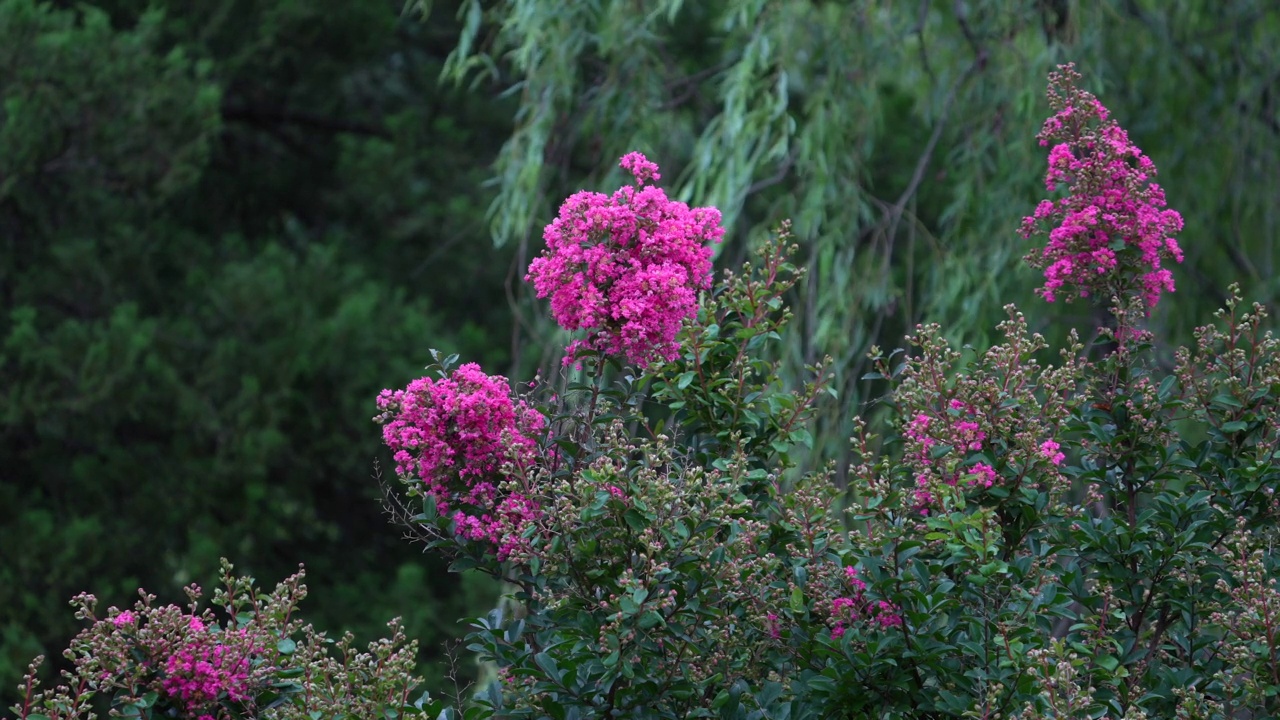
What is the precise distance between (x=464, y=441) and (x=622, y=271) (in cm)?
35

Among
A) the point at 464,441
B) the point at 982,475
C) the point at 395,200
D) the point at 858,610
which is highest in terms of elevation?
the point at 395,200

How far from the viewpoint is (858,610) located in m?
2.24

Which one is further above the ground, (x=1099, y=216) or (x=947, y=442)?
(x=1099, y=216)

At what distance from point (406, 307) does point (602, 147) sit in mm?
3281

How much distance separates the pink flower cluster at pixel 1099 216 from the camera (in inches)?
99.1

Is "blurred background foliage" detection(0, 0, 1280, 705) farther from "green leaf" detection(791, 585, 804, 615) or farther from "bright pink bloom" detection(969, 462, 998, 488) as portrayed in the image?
"green leaf" detection(791, 585, 804, 615)

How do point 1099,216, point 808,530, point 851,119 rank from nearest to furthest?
point 808,530 < point 1099,216 < point 851,119

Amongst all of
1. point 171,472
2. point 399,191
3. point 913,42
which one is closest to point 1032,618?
point 913,42

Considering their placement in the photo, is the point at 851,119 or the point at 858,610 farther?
the point at 851,119

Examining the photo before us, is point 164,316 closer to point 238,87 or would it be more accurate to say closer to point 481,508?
point 238,87

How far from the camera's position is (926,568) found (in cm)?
219

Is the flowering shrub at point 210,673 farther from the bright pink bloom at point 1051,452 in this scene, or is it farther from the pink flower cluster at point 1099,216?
the pink flower cluster at point 1099,216

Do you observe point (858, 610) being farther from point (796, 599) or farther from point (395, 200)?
point (395, 200)

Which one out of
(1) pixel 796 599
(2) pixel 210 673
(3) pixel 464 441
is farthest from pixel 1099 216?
(2) pixel 210 673
